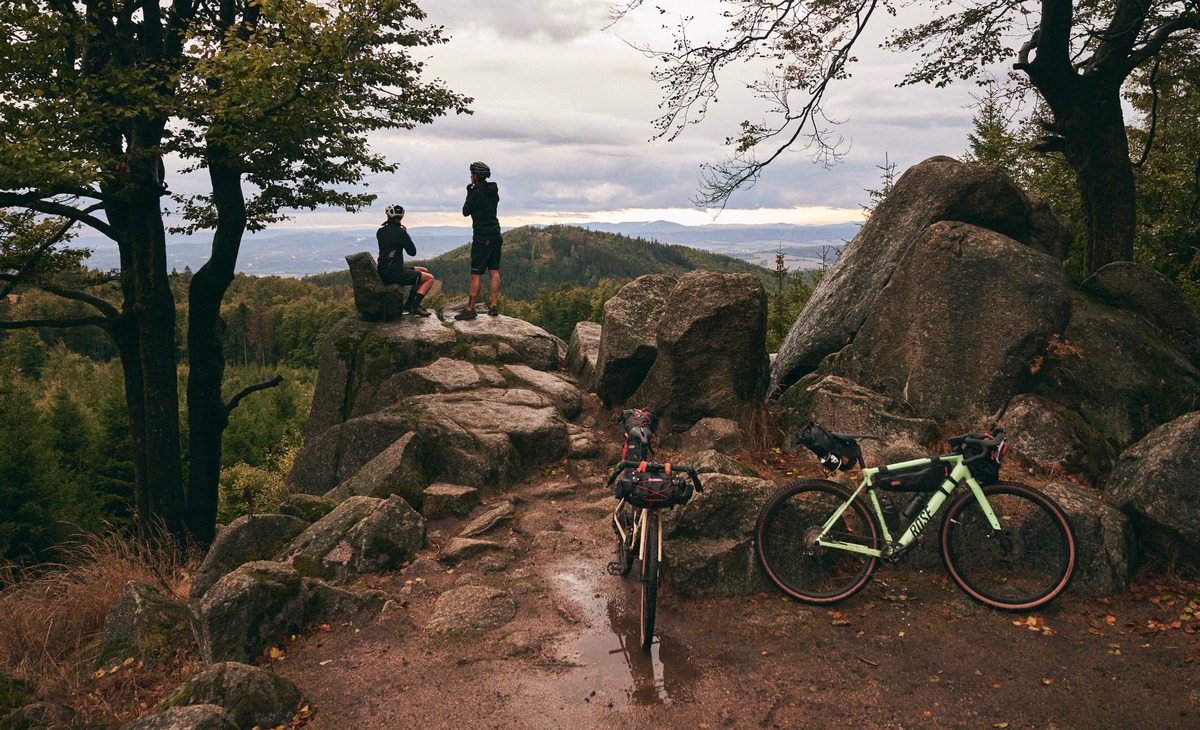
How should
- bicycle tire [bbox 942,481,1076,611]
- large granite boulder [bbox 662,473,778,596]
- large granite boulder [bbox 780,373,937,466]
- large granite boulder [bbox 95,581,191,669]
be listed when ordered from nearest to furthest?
bicycle tire [bbox 942,481,1076,611] < large granite boulder [bbox 95,581,191,669] < large granite boulder [bbox 662,473,778,596] < large granite boulder [bbox 780,373,937,466]

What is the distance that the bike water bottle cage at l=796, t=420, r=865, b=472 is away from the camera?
727cm

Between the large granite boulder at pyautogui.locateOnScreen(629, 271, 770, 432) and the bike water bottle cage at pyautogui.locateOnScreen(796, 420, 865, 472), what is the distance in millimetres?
4704

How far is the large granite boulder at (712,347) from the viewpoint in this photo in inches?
482

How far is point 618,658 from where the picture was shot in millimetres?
6434

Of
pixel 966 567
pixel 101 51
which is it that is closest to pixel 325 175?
pixel 101 51

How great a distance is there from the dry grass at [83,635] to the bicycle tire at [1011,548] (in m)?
7.70

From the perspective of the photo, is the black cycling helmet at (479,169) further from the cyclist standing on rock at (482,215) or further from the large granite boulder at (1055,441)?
the large granite boulder at (1055,441)

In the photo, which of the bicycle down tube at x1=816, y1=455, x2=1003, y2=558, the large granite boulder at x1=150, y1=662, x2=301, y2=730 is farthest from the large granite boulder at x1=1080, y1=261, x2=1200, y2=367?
the large granite boulder at x1=150, y1=662, x2=301, y2=730

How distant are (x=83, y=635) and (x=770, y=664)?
26.9 feet

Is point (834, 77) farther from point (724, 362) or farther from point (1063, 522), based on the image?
point (1063, 522)

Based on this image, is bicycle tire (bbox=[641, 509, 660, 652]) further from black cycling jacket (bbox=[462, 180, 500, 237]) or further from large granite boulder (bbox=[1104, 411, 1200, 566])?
black cycling jacket (bbox=[462, 180, 500, 237])

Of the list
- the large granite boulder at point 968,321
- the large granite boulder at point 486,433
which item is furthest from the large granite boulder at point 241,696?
the large granite boulder at point 968,321

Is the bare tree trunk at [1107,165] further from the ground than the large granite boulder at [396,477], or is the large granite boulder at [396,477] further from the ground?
the bare tree trunk at [1107,165]

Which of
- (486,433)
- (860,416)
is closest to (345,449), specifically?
(486,433)
